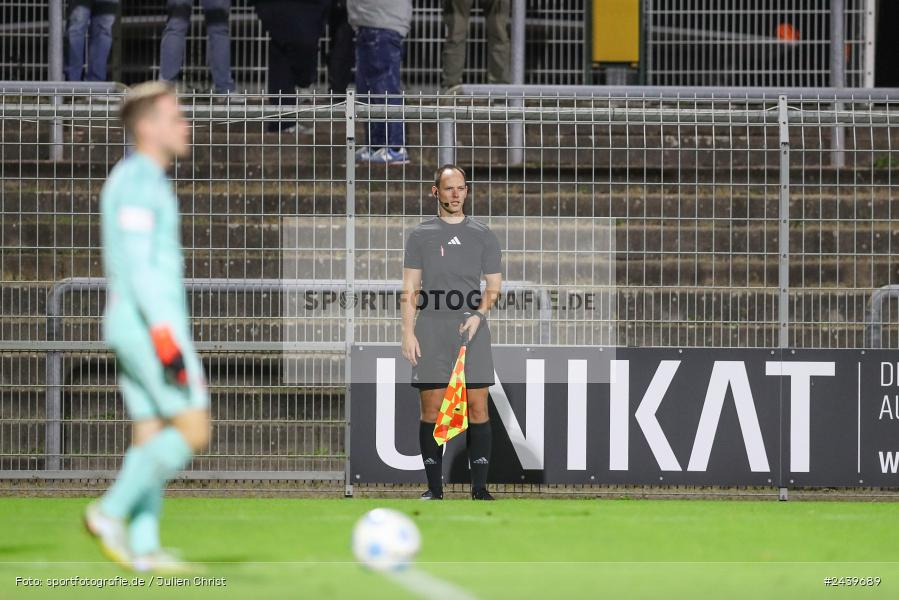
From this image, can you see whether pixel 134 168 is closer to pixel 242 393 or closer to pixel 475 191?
pixel 242 393

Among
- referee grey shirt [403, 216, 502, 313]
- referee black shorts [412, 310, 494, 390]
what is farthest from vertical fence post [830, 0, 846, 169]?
referee black shorts [412, 310, 494, 390]

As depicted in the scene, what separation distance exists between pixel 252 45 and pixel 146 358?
9886 millimetres

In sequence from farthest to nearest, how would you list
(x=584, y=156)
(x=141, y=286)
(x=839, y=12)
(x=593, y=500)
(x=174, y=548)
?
(x=839, y=12)
(x=584, y=156)
(x=593, y=500)
(x=174, y=548)
(x=141, y=286)

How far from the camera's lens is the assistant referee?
9.62 metres

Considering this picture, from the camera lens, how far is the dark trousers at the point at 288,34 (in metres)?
12.5

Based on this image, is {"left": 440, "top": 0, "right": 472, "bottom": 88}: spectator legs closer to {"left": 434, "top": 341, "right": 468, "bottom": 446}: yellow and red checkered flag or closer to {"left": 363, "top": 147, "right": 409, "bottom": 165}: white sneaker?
{"left": 363, "top": 147, "right": 409, "bottom": 165}: white sneaker

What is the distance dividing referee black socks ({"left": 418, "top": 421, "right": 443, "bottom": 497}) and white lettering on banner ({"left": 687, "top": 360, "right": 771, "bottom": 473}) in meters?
1.88

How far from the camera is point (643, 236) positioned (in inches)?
418

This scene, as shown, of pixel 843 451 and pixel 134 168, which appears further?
pixel 843 451

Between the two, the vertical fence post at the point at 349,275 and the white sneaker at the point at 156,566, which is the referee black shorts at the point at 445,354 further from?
the white sneaker at the point at 156,566

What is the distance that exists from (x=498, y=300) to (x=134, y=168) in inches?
206

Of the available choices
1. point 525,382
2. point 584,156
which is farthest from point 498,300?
point 584,156

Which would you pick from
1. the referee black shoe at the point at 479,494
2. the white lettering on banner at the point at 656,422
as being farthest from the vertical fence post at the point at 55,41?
the white lettering on banner at the point at 656,422

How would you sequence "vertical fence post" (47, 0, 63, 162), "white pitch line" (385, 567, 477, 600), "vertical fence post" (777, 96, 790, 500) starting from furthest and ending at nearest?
"vertical fence post" (47, 0, 63, 162) → "vertical fence post" (777, 96, 790, 500) → "white pitch line" (385, 567, 477, 600)
